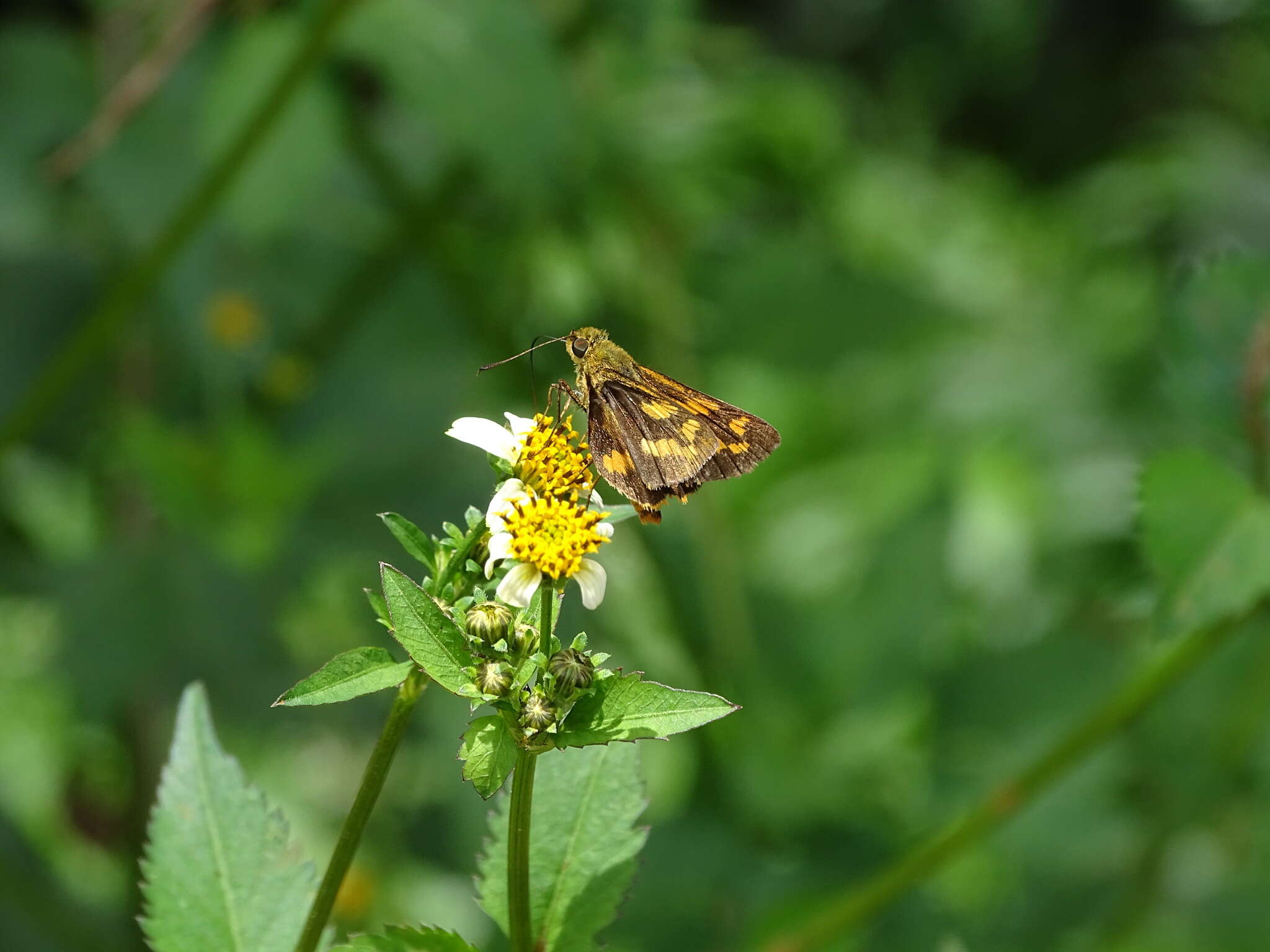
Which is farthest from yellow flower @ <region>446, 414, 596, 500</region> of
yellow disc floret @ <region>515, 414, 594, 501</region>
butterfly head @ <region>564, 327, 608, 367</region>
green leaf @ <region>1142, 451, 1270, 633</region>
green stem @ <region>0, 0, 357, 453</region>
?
green stem @ <region>0, 0, 357, 453</region>

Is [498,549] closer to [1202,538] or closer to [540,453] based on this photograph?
[540,453]

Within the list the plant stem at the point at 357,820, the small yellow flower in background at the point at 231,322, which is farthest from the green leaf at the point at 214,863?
the small yellow flower in background at the point at 231,322

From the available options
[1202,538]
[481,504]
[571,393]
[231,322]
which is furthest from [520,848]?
[231,322]

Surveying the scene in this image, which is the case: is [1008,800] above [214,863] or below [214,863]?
above

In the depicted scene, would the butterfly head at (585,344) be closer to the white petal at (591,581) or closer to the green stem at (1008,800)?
the white petal at (591,581)

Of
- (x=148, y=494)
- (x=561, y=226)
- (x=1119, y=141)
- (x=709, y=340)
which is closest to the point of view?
(x=148, y=494)

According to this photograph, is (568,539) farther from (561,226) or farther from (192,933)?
(561,226)

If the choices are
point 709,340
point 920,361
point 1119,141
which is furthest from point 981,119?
point 709,340
